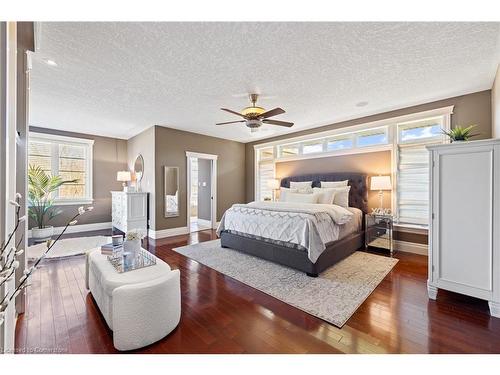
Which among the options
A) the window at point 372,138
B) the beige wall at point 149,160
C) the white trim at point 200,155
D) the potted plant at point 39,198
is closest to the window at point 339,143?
the window at point 372,138

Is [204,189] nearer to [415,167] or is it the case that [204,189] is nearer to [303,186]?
[303,186]

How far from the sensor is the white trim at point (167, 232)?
17.1ft

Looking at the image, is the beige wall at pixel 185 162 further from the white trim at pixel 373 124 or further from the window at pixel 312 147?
the window at pixel 312 147

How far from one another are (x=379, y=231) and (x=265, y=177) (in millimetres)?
3448

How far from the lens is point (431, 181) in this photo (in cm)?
247

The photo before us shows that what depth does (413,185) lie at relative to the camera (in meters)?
3.96

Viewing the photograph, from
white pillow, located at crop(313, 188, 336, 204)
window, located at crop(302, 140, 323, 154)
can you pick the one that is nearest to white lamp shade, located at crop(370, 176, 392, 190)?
white pillow, located at crop(313, 188, 336, 204)

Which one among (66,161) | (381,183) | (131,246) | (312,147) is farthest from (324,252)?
(66,161)

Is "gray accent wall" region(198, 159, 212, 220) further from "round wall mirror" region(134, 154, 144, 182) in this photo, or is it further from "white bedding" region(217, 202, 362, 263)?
"white bedding" region(217, 202, 362, 263)

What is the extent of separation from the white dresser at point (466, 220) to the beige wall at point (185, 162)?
5.06 meters

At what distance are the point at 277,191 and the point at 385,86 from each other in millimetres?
3657
